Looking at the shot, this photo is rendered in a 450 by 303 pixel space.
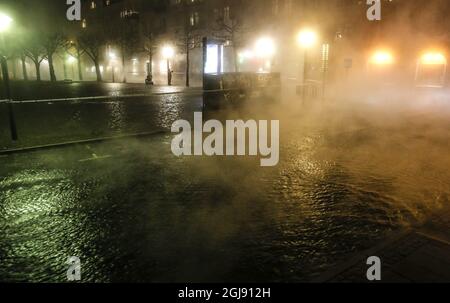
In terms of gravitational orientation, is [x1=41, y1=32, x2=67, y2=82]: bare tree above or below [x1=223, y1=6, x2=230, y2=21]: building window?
below

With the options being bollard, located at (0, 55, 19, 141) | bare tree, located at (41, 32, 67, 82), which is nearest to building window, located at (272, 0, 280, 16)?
bollard, located at (0, 55, 19, 141)

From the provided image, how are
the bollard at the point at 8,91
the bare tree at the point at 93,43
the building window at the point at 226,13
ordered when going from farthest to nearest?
the bare tree at the point at 93,43 → the building window at the point at 226,13 → the bollard at the point at 8,91

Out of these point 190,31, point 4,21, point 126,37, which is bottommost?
point 4,21

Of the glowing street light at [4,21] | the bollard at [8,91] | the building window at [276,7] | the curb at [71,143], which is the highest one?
the building window at [276,7]

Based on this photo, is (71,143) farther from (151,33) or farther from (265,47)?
(151,33)

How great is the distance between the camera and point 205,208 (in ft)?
15.4

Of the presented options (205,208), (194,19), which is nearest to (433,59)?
(205,208)

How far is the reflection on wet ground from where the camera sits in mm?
3354

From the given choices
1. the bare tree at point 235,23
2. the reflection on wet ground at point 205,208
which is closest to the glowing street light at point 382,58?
the bare tree at point 235,23

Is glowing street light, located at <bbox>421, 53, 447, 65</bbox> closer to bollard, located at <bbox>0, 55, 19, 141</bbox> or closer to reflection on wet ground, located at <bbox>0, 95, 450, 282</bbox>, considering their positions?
reflection on wet ground, located at <bbox>0, 95, 450, 282</bbox>

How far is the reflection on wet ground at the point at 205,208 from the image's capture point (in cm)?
335

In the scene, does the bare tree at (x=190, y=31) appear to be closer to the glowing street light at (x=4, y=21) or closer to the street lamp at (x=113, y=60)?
the street lamp at (x=113, y=60)

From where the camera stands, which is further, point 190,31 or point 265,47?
point 190,31
